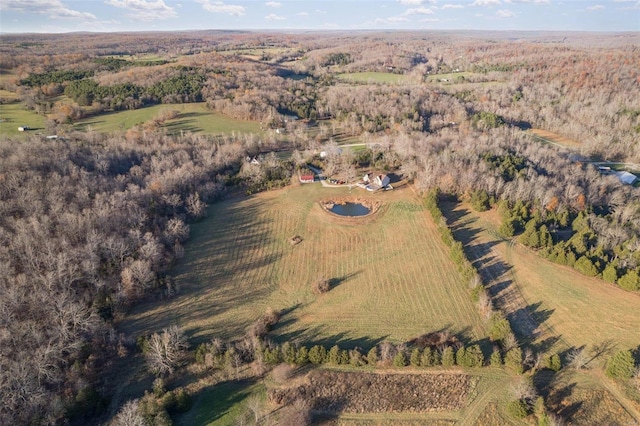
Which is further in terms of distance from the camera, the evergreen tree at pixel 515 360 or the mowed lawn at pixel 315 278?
the mowed lawn at pixel 315 278

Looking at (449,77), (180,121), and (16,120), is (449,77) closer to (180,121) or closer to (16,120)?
Result: (180,121)

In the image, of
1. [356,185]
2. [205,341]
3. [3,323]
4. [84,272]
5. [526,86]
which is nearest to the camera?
Result: [3,323]

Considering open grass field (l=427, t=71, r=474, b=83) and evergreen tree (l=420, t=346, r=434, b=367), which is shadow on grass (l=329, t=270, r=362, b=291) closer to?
evergreen tree (l=420, t=346, r=434, b=367)

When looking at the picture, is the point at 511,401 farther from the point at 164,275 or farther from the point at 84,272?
the point at 84,272

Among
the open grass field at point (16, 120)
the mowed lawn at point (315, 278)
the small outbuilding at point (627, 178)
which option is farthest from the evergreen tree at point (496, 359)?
the open grass field at point (16, 120)

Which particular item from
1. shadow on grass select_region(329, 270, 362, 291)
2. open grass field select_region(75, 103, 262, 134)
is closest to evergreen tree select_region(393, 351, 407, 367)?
shadow on grass select_region(329, 270, 362, 291)

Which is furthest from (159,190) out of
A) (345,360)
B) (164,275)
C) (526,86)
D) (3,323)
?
(526,86)

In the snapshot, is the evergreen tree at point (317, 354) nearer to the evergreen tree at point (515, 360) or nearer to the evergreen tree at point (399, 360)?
the evergreen tree at point (399, 360)
